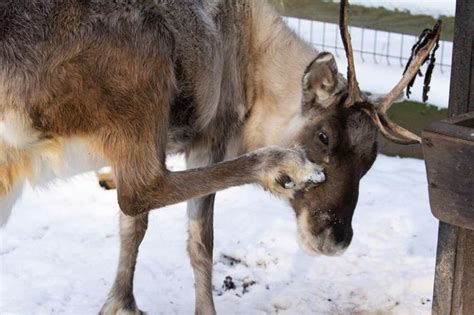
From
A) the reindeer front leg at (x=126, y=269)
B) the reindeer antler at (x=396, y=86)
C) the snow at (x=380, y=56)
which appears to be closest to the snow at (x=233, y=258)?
the reindeer front leg at (x=126, y=269)

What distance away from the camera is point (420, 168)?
6.90 m

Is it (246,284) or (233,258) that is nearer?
(246,284)

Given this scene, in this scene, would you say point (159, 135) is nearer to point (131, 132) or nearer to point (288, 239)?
point (131, 132)

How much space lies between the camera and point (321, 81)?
4668 millimetres

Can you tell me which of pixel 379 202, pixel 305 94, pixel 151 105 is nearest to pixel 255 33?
pixel 305 94

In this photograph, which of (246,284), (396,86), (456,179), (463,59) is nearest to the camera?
(456,179)

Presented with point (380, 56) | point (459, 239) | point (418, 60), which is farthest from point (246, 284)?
point (380, 56)

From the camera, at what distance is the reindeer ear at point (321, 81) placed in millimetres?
4566

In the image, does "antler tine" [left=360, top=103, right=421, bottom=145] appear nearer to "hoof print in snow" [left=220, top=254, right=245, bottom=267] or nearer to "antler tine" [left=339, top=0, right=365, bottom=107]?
"antler tine" [left=339, top=0, right=365, bottom=107]

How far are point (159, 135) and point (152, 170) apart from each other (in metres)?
0.16

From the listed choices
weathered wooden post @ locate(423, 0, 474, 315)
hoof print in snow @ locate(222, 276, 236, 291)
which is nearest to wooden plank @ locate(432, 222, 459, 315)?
weathered wooden post @ locate(423, 0, 474, 315)

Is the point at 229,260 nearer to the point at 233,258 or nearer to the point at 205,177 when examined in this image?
the point at 233,258

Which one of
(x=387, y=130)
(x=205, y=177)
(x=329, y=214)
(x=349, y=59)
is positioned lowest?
(x=329, y=214)

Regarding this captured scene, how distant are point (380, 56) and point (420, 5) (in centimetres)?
47
